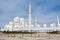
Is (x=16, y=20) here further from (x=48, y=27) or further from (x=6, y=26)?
(x=48, y=27)

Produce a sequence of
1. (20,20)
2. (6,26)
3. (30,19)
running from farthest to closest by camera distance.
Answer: (20,20), (6,26), (30,19)

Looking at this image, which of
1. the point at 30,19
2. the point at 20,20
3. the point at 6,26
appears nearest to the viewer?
the point at 30,19

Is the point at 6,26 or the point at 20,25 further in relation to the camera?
the point at 20,25

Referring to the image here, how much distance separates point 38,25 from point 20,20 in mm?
15443

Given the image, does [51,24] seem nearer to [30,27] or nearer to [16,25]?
[30,27]

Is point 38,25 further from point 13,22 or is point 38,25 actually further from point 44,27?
point 13,22

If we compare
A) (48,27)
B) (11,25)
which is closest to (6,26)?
(11,25)

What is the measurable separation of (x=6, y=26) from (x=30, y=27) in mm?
16614

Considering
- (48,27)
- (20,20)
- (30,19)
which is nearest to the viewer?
(30,19)

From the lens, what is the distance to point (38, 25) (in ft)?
240

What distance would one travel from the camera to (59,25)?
75.6 m

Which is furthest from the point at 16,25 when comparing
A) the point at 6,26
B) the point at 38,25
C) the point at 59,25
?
the point at 59,25

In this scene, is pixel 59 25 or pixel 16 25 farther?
pixel 16 25

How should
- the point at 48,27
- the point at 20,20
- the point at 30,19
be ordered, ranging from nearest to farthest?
1. the point at 30,19
2. the point at 48,27
3. the point at 20,20
